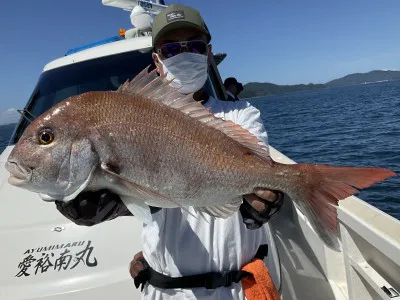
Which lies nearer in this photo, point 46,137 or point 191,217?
point 46,137

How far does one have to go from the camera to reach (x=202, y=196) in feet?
5.85

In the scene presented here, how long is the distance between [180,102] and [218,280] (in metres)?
1.16

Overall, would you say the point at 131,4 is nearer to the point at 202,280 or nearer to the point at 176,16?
the point at 176,16

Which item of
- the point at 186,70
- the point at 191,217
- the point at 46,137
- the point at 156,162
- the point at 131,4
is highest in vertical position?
the point at 131,4

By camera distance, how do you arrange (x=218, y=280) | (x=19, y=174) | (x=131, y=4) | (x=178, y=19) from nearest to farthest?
(x=19, y=174), (x=218, y=280), (x=178, y=19), (x=131, y=4)

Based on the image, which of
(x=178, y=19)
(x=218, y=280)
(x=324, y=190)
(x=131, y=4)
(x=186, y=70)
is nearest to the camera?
(x=324, y=190)

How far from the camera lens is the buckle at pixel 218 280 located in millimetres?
2076

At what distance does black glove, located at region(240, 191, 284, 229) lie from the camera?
1884mm

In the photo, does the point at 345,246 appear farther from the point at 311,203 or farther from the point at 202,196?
the point at 202,196

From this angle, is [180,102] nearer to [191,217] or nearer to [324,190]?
[191,217]

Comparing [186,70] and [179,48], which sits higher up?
[179,48]

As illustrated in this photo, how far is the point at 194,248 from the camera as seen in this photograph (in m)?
2.11

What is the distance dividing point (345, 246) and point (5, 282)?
2886mm

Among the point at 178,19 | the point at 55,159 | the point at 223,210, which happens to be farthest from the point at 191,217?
the point at 178,19
